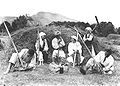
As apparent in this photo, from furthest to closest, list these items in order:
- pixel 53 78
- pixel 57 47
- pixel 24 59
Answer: pixel 57 47
pixel 24 59
pixel 53 78

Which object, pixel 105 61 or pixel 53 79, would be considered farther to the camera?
pixel 105 61

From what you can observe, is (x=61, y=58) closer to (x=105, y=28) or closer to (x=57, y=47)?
(x=57, y=47)

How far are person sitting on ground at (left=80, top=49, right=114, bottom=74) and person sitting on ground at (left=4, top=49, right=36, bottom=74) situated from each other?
2.50 metres

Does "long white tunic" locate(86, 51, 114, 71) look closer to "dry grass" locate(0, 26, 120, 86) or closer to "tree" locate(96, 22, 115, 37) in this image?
"dry grass" locate(0, 26, 120, 86)

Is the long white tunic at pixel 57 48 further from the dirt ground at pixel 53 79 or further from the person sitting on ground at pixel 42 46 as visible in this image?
the dirt ground at pixel 53 79

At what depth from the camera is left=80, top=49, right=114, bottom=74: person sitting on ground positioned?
10.5 metres

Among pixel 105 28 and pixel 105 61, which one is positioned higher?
pixel 105 61

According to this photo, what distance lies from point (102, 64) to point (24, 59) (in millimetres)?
→ 3469

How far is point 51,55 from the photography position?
12992 millimetres

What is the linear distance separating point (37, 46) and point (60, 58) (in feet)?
4.93

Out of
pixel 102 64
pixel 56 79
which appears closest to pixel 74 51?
pixel 102 64

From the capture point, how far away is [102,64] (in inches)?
423

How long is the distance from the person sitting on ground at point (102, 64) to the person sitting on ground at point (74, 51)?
140 cm

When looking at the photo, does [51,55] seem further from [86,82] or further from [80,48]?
[86,82]
